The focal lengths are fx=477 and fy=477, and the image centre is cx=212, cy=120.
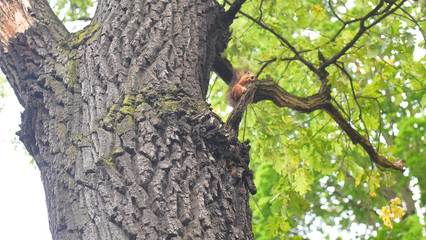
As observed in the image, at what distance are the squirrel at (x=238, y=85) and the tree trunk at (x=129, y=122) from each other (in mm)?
343

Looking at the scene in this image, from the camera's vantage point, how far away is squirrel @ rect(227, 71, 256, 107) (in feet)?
9.10

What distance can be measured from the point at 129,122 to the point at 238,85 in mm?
1071

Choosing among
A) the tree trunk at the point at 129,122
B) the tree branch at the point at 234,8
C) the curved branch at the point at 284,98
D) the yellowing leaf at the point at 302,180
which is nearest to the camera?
the tree trunk at the point at 129,122

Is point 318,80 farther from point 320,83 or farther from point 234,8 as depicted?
point 234,8

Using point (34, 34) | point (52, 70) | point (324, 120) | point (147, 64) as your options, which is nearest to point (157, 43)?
point (147, 64)

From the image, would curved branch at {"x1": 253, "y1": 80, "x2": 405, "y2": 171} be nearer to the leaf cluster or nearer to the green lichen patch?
the leaf cluster

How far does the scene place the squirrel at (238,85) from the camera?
2773 millimetres

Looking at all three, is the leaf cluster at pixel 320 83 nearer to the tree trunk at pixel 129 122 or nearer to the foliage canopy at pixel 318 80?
the foliage canopy at pixel 318 80

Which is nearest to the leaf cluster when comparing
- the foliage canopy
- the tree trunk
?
the foliage canopy

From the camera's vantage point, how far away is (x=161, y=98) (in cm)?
192

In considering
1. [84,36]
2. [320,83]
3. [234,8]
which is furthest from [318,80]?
[84,36]

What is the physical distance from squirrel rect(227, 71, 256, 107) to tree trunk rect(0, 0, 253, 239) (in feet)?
1.12

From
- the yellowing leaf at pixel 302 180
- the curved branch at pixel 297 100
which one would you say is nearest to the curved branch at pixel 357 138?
the curved branch at pixel 297 100

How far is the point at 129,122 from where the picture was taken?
1.85 m
